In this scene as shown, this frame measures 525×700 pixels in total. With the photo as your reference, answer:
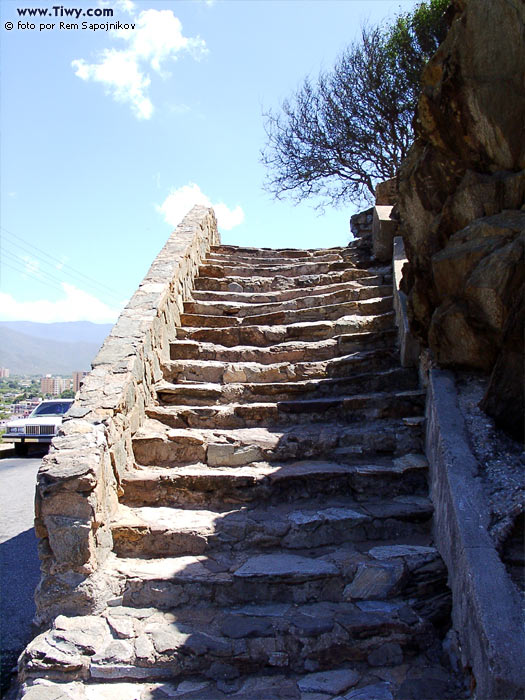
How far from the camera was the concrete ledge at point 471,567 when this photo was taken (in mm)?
1837

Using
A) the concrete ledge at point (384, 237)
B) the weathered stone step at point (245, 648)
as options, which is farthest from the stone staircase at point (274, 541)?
the concrete ledge at point (384, 237)

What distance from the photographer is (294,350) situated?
4863mm

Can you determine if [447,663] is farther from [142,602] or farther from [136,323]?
[136,323]

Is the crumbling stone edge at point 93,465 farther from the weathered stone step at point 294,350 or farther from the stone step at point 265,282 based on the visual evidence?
the stone step at point 265,282

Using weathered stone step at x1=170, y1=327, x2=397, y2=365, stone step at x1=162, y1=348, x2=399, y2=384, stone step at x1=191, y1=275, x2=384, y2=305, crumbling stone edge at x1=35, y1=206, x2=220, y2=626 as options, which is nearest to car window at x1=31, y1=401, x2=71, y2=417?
stone step at x1=191, y1=275, x2=384, y2=305

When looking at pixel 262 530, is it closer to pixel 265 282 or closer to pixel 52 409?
pixel 265 282

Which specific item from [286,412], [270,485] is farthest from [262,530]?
[286,412]

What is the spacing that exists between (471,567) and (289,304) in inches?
150

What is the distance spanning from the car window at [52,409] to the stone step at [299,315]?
733cm

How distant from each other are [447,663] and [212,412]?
226 cm

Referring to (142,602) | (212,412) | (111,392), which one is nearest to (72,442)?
(111,392)

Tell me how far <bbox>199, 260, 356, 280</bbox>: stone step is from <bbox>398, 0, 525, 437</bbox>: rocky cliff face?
2864 millimetres

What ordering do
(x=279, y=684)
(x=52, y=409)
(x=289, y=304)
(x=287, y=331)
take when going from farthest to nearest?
(x=52, y=409) < (x=289, y=304) < (x=287, y=331) < (x=279, y=684)

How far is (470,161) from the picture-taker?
3.39 meters
